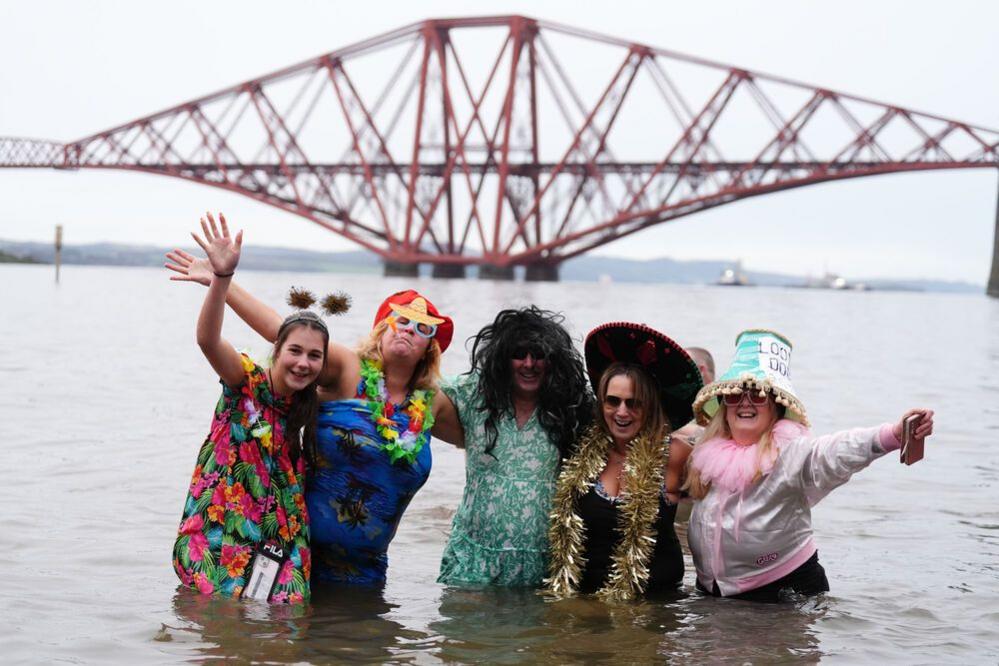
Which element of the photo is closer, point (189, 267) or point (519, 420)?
point (189, 267)

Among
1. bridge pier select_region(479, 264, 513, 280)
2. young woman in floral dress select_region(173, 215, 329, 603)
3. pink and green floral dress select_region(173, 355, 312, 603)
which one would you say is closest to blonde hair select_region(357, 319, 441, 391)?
young woman in floral dress select_region(173, 215, 329, 603)

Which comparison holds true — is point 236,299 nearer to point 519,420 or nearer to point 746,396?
point 519,420

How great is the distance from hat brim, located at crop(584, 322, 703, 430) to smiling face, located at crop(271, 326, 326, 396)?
1012mm

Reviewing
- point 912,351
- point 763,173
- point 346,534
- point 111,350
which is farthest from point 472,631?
point 763,173

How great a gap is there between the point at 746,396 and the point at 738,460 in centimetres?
25

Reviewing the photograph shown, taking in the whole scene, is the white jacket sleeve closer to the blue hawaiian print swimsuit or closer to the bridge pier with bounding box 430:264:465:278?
the blue hawaiian print swimsuit

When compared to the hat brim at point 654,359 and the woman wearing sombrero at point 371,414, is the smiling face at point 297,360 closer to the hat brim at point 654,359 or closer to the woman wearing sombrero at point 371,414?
the woman wearing sombrero at point 371,414

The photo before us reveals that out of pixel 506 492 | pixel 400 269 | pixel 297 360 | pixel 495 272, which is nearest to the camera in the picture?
pixel 297 360

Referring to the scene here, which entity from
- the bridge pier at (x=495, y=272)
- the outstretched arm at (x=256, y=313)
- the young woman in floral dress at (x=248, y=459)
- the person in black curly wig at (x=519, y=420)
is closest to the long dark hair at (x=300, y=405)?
the young woman in floral dress at (x=248, y=459)

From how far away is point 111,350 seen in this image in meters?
21.2

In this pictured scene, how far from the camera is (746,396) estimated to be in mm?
5219

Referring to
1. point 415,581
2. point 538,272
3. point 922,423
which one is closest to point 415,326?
point 415,581

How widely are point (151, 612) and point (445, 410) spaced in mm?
1452

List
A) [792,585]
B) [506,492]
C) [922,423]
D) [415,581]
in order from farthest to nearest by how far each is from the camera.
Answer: [415,581], [792,585], [506,492], [922,423]
